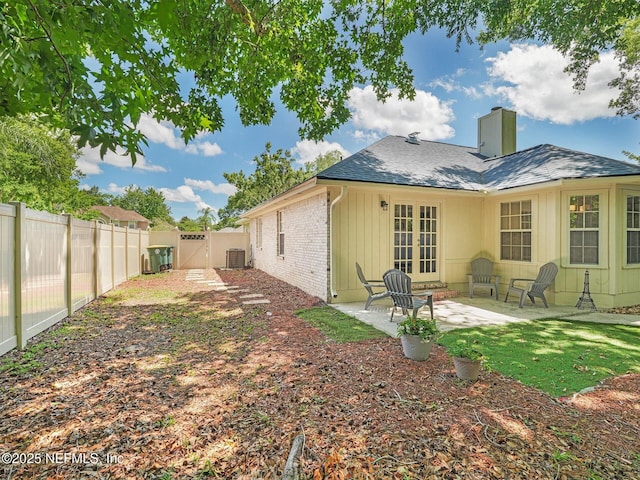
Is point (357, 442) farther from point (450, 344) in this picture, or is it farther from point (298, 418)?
point (450, 344)

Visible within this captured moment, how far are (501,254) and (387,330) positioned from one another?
522 cm

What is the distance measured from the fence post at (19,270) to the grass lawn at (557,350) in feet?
18.9

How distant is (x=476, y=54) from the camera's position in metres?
9.38

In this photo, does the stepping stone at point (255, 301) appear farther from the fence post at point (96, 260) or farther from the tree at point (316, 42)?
the tree at point (316, 42)

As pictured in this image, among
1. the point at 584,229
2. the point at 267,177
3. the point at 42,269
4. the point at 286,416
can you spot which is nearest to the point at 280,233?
the point at 42,269

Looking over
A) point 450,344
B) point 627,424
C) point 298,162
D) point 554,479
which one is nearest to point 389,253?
point 450,344

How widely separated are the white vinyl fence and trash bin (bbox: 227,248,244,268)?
8225 mm

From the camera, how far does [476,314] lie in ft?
20.6

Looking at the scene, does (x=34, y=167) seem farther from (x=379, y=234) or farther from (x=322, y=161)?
(x=322, y=161)

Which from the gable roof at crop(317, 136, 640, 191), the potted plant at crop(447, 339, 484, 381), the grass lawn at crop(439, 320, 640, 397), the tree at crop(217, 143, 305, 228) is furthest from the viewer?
the tree at crop(217, 143, 305, 228)

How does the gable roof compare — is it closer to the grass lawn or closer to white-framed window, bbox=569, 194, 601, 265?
white-framed window, bbox=569, 194, 601, 265

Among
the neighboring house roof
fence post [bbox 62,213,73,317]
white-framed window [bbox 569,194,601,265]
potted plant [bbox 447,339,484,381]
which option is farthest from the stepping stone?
the neighboring house roof

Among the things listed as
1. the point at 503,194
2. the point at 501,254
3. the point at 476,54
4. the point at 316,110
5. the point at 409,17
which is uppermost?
the point at 476,54

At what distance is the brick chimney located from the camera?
37.4 feet
